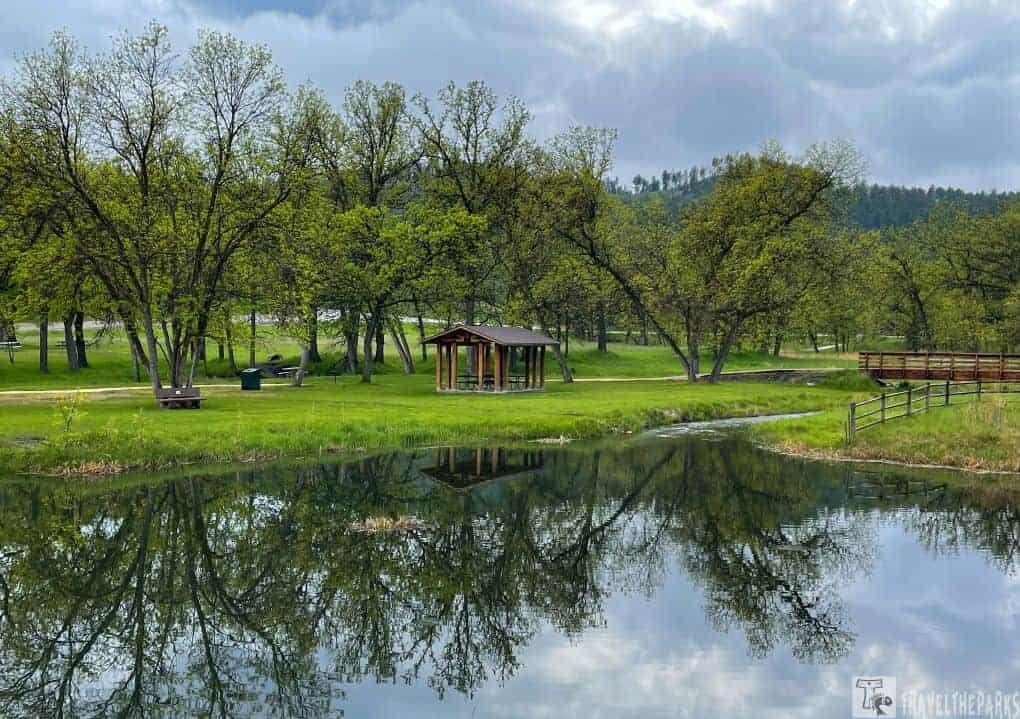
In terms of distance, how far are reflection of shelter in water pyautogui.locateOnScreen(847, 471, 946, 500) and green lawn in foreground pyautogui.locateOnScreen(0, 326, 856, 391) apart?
28663 mm

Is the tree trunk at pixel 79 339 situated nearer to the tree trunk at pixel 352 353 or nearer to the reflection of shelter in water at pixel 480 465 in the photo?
the tree trunk at pixel 352 353

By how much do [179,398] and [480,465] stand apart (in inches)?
550

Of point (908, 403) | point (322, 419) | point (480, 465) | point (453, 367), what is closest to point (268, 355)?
point (453, 367)

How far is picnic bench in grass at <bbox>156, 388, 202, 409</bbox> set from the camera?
35869 mm

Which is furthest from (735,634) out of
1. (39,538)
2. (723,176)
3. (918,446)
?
(723,176)

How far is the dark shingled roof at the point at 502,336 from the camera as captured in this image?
47.2 m

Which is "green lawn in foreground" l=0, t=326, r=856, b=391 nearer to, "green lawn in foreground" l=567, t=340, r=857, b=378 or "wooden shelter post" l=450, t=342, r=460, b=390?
"green lawn in foreground" l=567, t=340, r=857, b=378

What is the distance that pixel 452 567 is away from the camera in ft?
59.7

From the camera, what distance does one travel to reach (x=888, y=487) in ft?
84.7

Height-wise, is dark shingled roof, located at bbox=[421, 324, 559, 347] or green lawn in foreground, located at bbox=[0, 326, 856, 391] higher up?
dark shingled roof, located at bbox=[421, 324, 559, 347]

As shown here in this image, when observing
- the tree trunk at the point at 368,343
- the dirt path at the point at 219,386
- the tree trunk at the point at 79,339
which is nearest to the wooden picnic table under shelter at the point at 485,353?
the tree trunk at the point at 368,343

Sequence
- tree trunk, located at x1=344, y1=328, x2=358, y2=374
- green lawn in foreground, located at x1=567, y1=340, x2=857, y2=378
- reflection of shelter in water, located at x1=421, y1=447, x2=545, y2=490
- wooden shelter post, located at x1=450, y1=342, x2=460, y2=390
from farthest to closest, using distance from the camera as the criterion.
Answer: green lawn in foreground, located at x1=567, y1=340, x2=857, y2=378 < tree trunk, located at x1=344, y1=328, x2=358, y2=374 < wooden shelter post, located at x1=450, y1=342, x2=460, y2=390 < reflection of shelter in water, located at x1=421, y1=447, x2=545, y2=490

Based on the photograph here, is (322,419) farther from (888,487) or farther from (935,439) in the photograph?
(935,439)

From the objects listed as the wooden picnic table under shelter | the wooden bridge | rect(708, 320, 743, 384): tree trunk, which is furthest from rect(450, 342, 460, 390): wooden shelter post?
the wooden bridge
